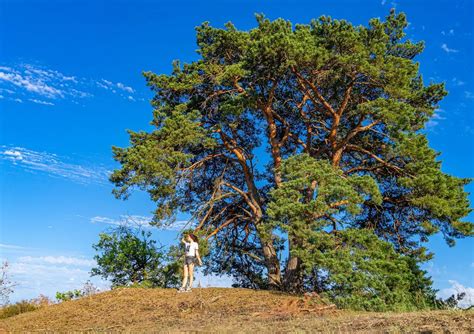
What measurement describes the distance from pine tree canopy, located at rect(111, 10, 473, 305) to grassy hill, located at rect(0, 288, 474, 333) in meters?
1.85

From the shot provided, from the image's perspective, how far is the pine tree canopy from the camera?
45.6 feet

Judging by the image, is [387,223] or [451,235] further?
[387,223]

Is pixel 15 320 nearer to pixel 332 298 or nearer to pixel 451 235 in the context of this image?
pixel 332 298

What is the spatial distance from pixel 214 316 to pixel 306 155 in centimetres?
653

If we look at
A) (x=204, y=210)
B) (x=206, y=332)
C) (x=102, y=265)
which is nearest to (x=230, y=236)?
(x=204, y=210)

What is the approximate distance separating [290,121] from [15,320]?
1280cm

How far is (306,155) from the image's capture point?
50.3ft

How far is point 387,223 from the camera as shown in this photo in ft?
59.5

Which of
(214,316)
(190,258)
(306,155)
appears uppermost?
(306,155)

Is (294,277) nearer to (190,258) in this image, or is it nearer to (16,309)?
(190,258)

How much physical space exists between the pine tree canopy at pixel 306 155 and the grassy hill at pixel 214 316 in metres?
1.85

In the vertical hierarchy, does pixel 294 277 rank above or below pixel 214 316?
above

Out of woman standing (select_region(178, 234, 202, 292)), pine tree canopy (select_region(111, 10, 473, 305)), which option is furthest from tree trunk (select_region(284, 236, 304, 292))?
woman standing (select_region(178, 234, 202, 292))

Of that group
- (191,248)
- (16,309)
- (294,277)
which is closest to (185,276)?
(191,248)
